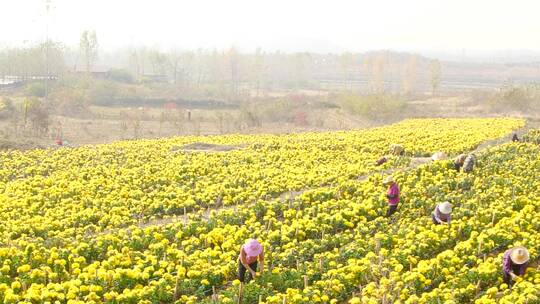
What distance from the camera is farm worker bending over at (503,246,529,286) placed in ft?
36.2

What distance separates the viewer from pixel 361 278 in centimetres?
1197

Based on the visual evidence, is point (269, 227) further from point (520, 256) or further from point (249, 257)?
point (520, 256)

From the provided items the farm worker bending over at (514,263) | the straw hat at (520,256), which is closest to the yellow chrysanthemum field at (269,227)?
the farm worker bending over at (514,263)

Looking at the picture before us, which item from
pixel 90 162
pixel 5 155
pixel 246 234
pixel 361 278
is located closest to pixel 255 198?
pixel 246 234

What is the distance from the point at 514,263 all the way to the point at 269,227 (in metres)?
7.09

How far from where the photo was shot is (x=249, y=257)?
11906 millimetres

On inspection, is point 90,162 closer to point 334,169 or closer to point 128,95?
point 334,169

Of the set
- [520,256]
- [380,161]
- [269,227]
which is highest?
[520,256]

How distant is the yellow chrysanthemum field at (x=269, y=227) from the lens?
37.5ft

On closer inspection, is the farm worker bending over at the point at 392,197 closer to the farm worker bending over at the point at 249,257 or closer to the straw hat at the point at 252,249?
the farm worker bending over at the point at 249,257

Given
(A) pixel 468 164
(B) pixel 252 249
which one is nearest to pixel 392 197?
(A) pixel 468 164

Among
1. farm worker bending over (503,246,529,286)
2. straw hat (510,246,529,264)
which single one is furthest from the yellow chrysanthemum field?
straw hat (510,246,529,264)

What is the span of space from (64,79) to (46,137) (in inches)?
1871

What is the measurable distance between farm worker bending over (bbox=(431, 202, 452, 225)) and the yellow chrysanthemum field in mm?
304
